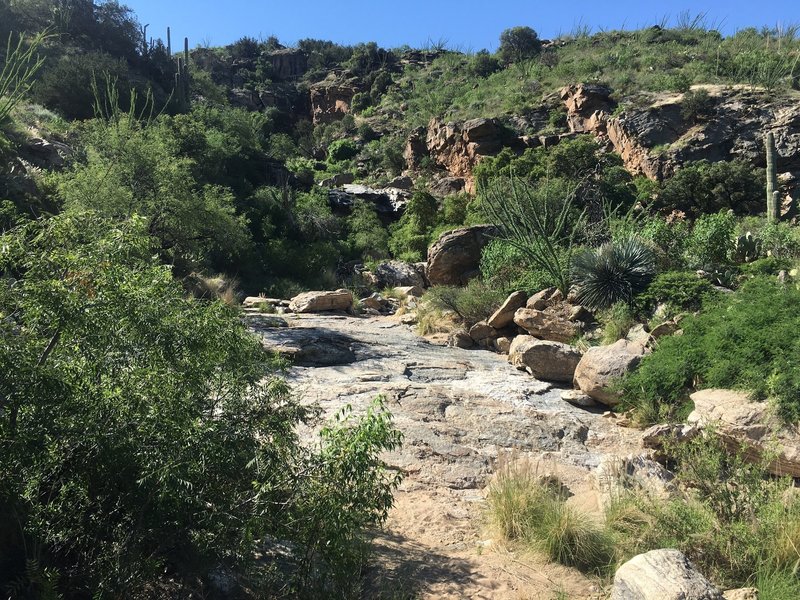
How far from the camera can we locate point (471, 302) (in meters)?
13.7

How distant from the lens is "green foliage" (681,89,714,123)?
26406 millimetres

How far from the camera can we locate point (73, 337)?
3.39 meters

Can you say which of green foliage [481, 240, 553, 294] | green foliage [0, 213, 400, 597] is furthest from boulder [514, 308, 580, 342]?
green foliage [0, 213, 400, 597]

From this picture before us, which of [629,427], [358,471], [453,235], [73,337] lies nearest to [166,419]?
[73,337]

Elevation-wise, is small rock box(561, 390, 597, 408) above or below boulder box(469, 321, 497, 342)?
below

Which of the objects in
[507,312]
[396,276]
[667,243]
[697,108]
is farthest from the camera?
[697,108]

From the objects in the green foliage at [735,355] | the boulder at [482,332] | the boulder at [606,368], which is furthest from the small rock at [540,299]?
the green foliage at [735,355]

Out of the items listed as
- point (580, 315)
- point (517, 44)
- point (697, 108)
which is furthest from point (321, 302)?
point (517, 44)

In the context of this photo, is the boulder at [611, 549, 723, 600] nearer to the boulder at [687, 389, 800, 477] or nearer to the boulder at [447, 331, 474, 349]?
the boulder at [687, 389, 800, 477]

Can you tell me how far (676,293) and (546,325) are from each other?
2374 mm

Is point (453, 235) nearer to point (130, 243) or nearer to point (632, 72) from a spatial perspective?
point (130, 243)

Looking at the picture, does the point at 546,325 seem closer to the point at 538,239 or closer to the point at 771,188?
the point at 538,239

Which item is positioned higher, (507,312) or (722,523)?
(507,312)

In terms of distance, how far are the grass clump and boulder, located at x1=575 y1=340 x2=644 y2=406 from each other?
328 centimetres
